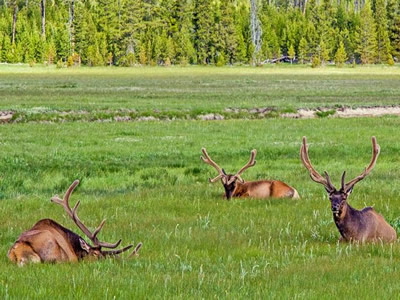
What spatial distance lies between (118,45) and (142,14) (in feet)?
42.5

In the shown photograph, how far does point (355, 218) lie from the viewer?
952 centimetres

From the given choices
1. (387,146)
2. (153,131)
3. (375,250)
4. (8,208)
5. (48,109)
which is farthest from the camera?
(48,109)

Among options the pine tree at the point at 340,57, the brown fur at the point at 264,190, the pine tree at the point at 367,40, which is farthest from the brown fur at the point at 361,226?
the pine tree at the point at 367,40

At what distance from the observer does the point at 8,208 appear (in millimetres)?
13273

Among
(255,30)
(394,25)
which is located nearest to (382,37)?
(394,25)

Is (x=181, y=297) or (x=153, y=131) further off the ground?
(x=181, y=297)

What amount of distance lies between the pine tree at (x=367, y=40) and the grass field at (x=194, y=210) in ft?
392

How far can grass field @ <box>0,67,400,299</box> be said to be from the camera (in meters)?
7.34

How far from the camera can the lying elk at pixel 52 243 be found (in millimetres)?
7875

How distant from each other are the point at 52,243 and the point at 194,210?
5.25 meters

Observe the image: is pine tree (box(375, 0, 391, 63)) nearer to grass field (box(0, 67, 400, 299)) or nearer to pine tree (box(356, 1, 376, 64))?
pine tree (box(356, 1, 376, 64))

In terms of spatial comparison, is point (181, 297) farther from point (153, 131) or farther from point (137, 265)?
point (153, 131)

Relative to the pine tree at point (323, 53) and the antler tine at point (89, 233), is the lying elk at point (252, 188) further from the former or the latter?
A: the pine tree at point (323, 53)

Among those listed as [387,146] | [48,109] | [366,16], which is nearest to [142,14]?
[366,16]
